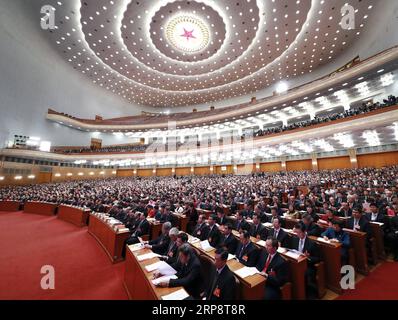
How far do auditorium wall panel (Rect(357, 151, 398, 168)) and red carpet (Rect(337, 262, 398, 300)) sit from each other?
16.2 metres

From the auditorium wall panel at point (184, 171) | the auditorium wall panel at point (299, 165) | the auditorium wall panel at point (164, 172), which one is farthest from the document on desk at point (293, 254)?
the auditorium wall panel at point (164, 172)

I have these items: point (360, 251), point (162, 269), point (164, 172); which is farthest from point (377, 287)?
point (164, 172)

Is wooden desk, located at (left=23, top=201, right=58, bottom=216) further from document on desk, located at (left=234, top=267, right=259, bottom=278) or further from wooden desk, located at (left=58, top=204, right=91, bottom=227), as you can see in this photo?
document on desk, located at (left=234, top=267, right=259, bottom=278)

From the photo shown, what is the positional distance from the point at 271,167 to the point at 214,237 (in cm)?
1896

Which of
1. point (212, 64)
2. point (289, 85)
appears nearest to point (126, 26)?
point (212, 64)

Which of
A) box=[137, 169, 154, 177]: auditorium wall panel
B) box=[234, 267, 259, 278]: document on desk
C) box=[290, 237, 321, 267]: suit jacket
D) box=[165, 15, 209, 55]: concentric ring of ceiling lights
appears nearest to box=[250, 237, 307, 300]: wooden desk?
box=[290, 237, 321, 267]: suit jacket

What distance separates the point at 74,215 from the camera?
26.4ft

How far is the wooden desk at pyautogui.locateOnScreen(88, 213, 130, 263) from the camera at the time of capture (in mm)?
4396

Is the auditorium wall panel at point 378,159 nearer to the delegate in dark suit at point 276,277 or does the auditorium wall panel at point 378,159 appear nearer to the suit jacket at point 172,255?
the delegate in dark suit at point 276,277

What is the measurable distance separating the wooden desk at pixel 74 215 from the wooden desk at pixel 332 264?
26.9 ft

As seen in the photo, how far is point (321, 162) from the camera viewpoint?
59.8 ft

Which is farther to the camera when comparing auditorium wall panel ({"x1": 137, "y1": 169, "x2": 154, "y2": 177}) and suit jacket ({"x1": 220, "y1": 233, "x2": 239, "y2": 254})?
auditorium wall panel ({"x1": 137, "y1": 169, "x2": 154, "y2": 177})

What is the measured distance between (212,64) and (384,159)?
19.0 m

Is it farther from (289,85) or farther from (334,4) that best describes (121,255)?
(289,85)
